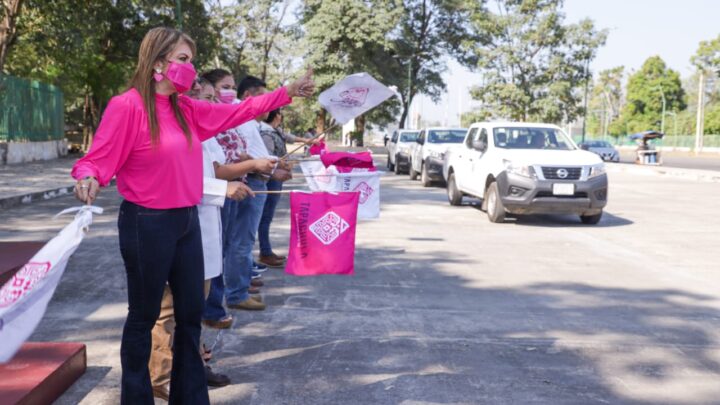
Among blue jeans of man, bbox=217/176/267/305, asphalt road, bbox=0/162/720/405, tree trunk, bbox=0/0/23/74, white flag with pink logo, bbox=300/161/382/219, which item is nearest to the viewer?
asphalt road, bbox=0/162/720/405

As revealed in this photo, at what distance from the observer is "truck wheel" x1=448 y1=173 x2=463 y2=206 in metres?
14.7

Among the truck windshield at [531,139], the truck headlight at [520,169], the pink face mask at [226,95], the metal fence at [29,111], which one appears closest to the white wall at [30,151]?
the metal fence at [29,111]

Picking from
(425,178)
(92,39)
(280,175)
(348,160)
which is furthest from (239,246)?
(92,39)

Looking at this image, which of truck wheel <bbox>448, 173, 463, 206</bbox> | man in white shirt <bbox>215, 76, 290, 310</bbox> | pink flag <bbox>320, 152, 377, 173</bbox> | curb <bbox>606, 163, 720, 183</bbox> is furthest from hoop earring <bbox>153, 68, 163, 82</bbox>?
curb <bbox>606, 163, 720, 183</bbox>

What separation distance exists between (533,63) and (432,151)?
30.8m

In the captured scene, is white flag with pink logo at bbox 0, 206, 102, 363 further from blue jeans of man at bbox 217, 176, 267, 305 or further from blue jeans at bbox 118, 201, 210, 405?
blue jeans of man at bbox 217, 176, 267, 305

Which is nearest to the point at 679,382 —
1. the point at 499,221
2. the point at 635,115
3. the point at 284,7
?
the point at 499,221

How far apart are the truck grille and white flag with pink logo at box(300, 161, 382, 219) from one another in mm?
4920

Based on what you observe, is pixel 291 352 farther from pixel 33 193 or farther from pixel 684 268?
pixel 33 193

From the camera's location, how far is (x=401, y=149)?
2567 cm

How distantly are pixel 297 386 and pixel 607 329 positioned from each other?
2629mm

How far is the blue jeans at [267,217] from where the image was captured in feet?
24.6

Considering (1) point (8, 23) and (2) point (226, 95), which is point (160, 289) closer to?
(2) point (226, 95)

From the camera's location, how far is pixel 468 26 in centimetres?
5481
